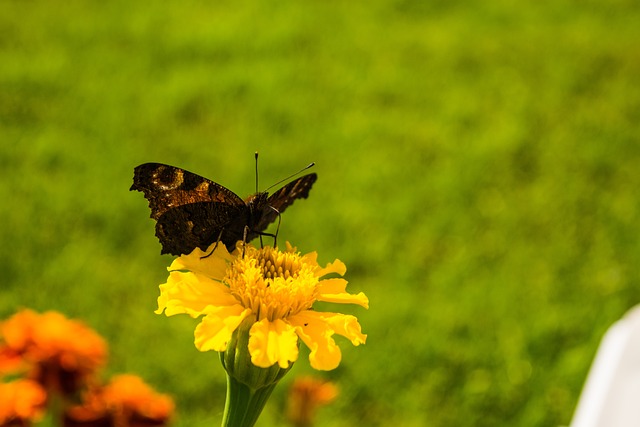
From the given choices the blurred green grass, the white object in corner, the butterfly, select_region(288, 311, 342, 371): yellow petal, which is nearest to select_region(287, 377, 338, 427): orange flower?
the butterfly

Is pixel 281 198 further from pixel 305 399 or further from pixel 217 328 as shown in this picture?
pixel 305 399

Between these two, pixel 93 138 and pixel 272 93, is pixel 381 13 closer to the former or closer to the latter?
pixel 272 93

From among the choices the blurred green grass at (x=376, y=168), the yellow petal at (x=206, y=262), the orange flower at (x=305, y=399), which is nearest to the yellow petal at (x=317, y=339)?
the yellow petal at (x=206, y=262)

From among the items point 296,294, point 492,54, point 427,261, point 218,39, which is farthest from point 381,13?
point 296,294

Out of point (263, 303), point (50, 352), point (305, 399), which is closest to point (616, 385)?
point (305, 399)

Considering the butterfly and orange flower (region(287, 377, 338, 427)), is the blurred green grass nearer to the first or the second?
orange flower (region(287, 377, 338, 427))
